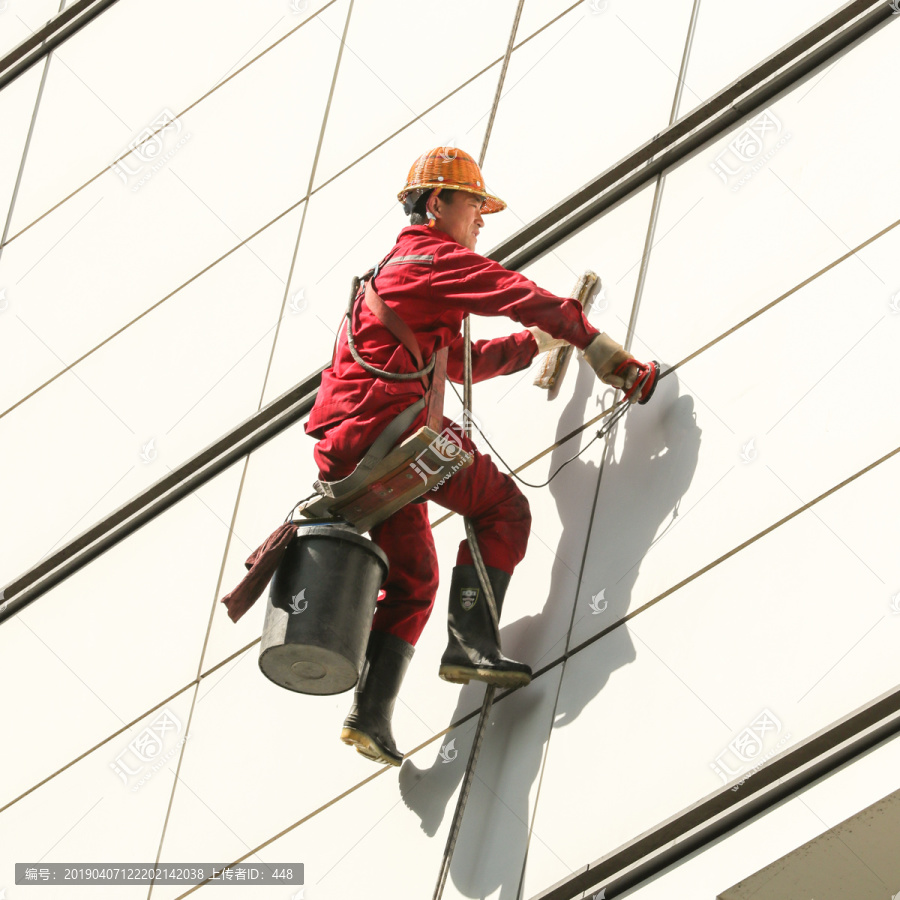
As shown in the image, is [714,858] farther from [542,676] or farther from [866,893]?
[542,676]

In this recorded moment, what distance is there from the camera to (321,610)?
15.4 ft

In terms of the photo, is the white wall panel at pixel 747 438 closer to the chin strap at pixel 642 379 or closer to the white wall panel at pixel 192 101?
the chin strap at pixel 642 379

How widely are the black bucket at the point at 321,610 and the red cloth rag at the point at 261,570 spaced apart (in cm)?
3

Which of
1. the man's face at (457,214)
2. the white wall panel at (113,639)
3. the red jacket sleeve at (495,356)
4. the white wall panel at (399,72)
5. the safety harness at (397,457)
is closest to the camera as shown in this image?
the safety harness at (397,457)

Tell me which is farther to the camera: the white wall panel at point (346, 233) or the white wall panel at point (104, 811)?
the white wall panel at point (346, 233)

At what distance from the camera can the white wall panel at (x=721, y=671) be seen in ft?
13.8

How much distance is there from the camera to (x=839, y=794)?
12.9 ft

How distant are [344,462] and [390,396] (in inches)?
9.2

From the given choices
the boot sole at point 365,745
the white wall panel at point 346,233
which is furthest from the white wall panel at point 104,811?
the white wall panel at point 346,233

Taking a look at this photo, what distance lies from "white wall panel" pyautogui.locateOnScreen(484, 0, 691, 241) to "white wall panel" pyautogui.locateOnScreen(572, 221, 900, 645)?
1206 millimetres

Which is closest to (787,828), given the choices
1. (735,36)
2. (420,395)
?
(420,395)

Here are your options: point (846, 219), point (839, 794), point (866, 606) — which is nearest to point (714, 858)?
point (839, 794)

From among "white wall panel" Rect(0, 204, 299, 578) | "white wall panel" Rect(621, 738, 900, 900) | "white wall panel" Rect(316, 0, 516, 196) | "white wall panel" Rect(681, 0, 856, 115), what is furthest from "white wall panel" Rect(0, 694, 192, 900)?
"white wall panel" Rect(681, 0, 856, 115)

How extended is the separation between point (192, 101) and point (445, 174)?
2.87 m
